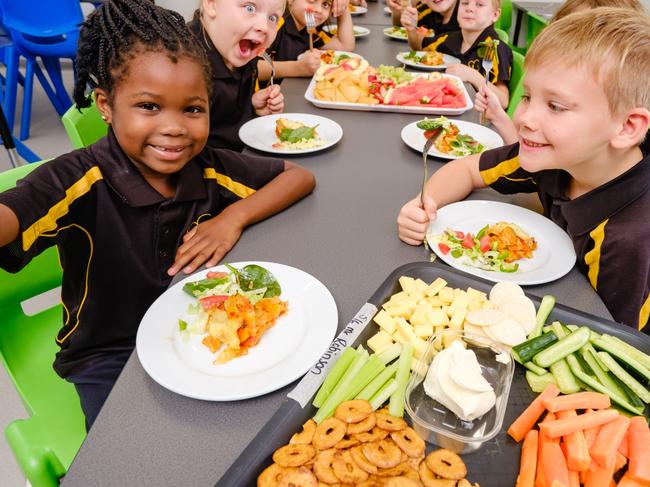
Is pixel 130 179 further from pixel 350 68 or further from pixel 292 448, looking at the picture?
pixel 350 68

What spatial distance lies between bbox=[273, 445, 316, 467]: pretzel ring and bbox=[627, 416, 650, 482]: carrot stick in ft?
1.41

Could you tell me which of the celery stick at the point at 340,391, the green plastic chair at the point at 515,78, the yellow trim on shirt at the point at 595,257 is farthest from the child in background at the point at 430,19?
the celery stick at the point at 340,391

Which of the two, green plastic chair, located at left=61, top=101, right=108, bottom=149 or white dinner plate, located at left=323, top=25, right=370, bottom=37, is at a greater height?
green plastic chair, located at left=61, top=101, right=108, bottom=149

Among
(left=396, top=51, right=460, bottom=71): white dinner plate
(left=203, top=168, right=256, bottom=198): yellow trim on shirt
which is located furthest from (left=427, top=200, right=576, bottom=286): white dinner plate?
(left=396, top=51, right=460, bottom=71): white dinner plate

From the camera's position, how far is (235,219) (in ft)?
3.78

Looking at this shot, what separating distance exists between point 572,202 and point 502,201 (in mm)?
243

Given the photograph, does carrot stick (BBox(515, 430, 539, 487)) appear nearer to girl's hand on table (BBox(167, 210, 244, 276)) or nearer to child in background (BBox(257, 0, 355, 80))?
girl's hand on table (BBox(167, 210, 244, 276))

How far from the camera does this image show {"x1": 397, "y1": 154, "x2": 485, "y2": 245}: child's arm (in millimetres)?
1118

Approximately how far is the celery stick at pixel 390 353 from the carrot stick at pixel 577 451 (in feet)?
0.89

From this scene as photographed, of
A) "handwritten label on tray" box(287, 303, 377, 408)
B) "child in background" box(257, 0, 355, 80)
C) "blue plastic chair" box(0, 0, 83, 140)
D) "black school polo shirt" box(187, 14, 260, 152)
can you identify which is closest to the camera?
"handwritten label on tray" box(287, 303, 377, 408)

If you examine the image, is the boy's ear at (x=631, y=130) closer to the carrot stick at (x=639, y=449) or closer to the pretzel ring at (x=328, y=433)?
the carrot stick at (x=639, y=449)

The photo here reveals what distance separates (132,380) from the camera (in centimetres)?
76

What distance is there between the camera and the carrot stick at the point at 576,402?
0.71m

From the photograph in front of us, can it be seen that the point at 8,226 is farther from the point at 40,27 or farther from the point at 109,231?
the point at 40,27
